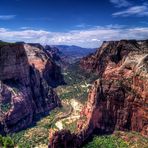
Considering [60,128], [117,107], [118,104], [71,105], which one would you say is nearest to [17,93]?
[60,128]

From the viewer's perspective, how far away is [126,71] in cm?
14275

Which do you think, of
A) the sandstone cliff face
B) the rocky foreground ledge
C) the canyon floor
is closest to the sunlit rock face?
the rocky foreground ledge

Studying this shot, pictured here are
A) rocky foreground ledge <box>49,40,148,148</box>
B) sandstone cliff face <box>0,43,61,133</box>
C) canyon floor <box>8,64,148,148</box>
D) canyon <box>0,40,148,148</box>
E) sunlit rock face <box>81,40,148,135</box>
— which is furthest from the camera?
sandstone cliff face <box>0,43,61,133</box>

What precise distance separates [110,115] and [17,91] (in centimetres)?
5505

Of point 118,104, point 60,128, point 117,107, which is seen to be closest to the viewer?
point 118,104

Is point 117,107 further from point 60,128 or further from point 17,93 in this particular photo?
point 17,93

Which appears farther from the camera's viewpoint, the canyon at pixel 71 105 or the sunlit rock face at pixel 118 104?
the sunlit rock face at pixel 118 104

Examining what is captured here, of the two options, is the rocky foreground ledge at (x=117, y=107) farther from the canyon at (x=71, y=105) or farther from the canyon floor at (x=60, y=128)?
the canyon floor at (x=60, y=128)

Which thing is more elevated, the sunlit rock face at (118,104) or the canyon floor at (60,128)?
the sunlit rock face at (118,104)

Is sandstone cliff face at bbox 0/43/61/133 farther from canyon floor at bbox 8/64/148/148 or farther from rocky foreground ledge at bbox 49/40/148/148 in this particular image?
rocky foreground ledge at bbox 49/40/148/148

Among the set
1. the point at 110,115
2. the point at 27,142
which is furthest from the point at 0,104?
the point at 110,115

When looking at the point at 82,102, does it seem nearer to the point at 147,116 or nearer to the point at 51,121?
the point at 51,121

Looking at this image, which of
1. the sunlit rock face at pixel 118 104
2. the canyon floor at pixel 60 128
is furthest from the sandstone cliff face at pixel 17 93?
the sunlit rock face at pixel 118 104

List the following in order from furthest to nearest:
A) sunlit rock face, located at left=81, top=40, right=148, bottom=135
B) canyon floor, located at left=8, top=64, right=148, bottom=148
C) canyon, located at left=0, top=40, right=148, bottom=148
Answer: sunlit rock face, located at left=81, top=40, right=148, bottom=135, canyon, located at left=0, top=40, right=148, bottom=148, canyon floor, located at left=8, top=64, right=148, bottom=148
